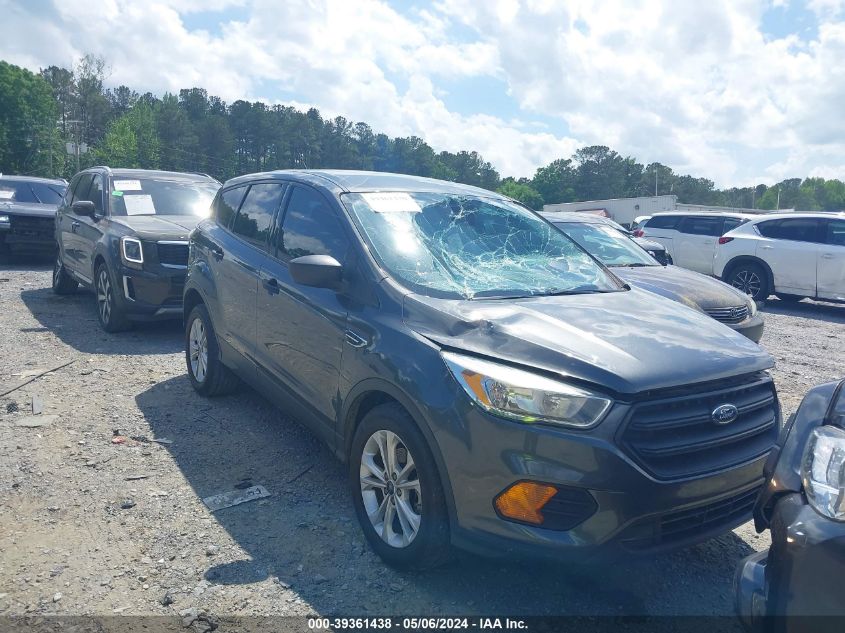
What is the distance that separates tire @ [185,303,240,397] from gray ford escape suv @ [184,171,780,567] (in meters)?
1.09

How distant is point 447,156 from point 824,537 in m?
99.4

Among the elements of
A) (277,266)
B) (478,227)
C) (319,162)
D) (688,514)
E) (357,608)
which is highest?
(319,162)

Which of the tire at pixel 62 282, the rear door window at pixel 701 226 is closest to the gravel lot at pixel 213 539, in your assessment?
the tire at pixel 62 282

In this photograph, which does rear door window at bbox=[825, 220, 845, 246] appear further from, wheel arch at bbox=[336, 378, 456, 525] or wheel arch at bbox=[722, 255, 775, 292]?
wheel arch at bbox=[336, 378, 456, 525]

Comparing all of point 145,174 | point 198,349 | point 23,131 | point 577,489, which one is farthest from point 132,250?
point 23,131

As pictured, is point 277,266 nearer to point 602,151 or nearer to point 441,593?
point 441,593

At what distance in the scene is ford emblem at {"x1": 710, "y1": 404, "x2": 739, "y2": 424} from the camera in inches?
106

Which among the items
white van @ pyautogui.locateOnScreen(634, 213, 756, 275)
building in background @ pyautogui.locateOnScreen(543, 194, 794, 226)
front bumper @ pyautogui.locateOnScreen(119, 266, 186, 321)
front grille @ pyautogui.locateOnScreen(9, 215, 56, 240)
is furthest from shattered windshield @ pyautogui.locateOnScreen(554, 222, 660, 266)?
building in background @ pyautogui.locateOnScreen(543, 194, 794, 226)

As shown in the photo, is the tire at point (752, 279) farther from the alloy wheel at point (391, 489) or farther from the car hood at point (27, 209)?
the car hood at point (27, 209)

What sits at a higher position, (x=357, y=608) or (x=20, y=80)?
(x=20, y=80)

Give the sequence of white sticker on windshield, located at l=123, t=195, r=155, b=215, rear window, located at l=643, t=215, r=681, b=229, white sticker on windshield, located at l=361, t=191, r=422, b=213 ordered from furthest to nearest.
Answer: rear window, located at l=643, t=215, r=681, b=229 < white sticker on windshield, located at l=123, t=195, r=155, b=215 < white sticker on windshield, located at l=361, t=191, r=422, b=213

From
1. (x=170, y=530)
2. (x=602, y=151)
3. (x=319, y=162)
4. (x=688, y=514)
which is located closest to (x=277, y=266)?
(x=170, y=530)

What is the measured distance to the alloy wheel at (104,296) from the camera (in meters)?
7.58

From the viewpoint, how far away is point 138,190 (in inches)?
335
